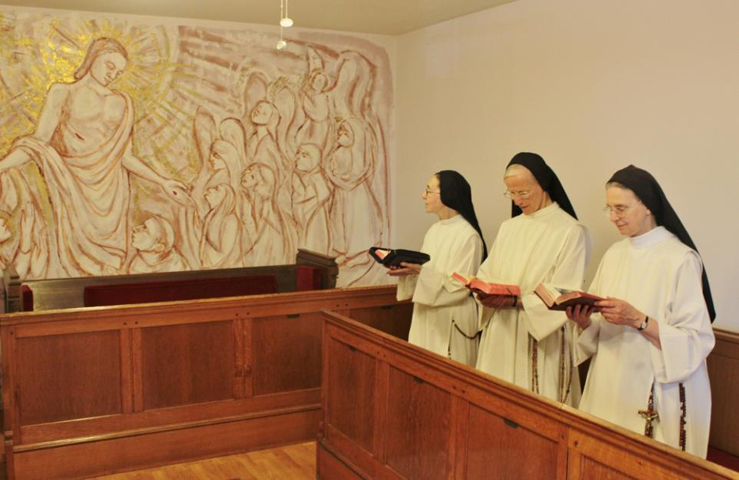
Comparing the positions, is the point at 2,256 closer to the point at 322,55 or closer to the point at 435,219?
the point at 322,55

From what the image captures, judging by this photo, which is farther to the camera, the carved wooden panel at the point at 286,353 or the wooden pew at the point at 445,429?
the carved wooden panel at the point at 286,353

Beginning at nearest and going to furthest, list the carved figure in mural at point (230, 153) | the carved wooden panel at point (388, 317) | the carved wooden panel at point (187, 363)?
1. the carved wooden panel at point (187, 363)
2. the carved wooden panel at point (388, 317)
3. the carved figure in mural at point (230, 153)

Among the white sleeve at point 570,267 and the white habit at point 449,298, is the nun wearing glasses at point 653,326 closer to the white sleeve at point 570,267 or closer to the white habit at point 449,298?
the white sleeve at point 570,267

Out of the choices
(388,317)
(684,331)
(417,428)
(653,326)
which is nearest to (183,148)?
(388,317)

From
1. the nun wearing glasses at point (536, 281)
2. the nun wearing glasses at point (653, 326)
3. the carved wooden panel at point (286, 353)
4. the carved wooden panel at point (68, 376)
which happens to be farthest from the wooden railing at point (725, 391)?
the carved wooden panel at point (68, 376)

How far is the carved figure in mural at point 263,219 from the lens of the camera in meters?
7.36

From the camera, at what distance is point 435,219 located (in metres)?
7.55

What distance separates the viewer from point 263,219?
24.4 ft

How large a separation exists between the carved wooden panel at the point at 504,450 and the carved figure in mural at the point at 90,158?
14.9ft

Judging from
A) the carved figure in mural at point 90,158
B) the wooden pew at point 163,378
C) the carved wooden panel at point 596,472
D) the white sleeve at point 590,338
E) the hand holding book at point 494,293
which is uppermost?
the carved figure in mural at point 90,158

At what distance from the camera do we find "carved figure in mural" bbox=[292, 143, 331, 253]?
7617 mm

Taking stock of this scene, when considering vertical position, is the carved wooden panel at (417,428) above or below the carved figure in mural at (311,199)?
below

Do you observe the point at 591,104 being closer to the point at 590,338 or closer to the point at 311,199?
the point at 590,338

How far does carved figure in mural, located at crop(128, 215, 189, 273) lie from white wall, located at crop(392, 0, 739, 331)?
8.52 ft
